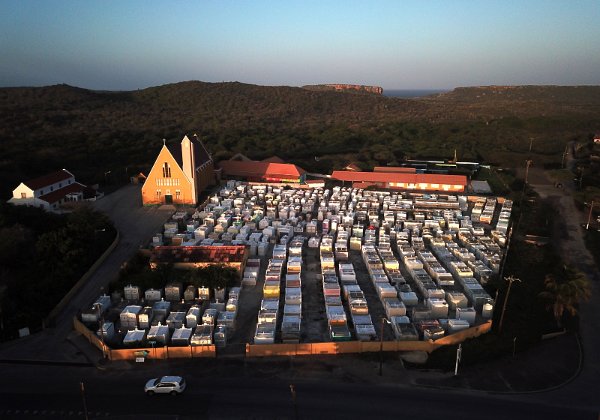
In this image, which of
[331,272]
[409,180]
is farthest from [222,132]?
[331,272]

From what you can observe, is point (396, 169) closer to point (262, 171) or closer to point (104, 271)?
point (262, 171)

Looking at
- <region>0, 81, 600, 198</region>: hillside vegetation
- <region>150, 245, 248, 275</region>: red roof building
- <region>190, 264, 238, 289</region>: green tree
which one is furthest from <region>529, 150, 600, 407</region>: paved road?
<region>150, 245, 248, 275</region>: red roof building

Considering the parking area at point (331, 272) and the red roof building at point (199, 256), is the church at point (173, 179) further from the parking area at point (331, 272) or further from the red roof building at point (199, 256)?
the red roof building at point (199, 256)

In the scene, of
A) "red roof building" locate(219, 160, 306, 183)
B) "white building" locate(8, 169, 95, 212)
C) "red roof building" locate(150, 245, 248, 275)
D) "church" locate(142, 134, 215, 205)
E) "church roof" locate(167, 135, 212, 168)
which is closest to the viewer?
"red roof building" locate(150, 245, 248, 275)

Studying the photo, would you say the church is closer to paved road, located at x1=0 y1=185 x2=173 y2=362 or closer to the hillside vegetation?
paved road, located at x1=0 y1=185 x2=173 y2=362

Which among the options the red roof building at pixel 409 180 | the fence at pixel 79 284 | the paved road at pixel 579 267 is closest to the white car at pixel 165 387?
the fence at pixel 79 284
